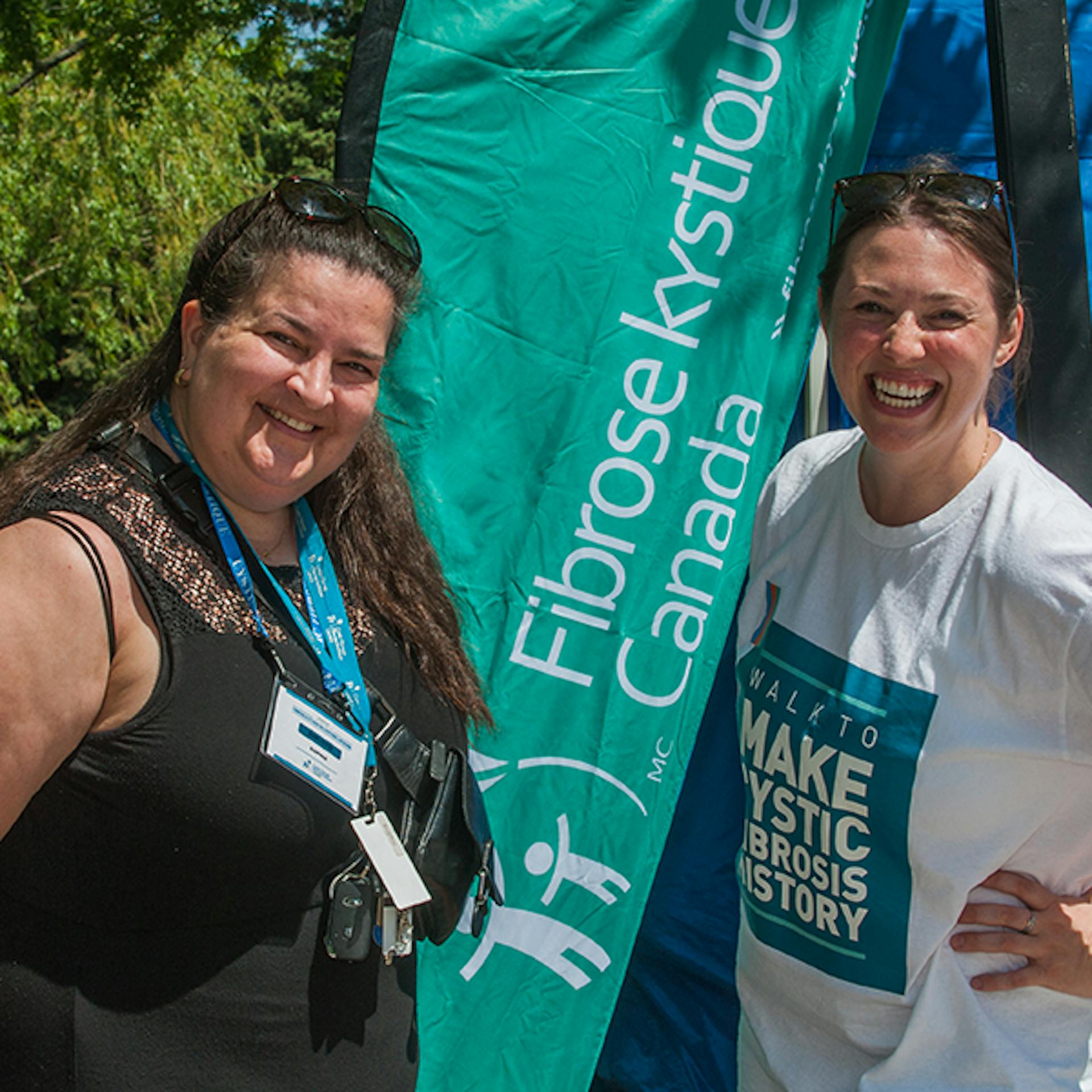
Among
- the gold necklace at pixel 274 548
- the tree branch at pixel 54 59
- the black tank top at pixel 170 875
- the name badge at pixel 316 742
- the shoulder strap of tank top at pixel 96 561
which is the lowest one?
the black tank top at pixel 170 875

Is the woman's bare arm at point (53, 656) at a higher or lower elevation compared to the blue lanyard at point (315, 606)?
lower

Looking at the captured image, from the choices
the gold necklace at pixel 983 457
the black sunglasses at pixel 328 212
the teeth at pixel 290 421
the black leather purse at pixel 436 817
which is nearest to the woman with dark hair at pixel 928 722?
the gold necklace at pixel 983 457

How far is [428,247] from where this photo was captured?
2.50 meters

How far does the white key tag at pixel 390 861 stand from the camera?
1586 millimetres

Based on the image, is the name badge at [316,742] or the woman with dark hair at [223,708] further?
the name badge at [316,742]

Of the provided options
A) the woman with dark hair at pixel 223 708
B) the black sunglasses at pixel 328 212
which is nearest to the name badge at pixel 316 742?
the woman with dark hair at pixel 223 708

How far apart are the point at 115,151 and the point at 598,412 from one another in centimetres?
739

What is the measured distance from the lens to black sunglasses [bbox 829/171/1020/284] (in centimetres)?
173

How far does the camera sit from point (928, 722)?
158cm

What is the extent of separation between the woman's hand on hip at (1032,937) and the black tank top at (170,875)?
34.6 inches

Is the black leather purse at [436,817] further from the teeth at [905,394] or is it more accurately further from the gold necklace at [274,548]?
the teeth at [905,394]

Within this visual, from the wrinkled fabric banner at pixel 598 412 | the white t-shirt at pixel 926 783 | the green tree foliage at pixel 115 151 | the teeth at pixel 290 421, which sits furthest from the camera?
the green tree foliage at pixel 115 151

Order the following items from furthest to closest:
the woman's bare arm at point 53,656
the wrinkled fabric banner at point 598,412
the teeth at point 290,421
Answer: the wrinkled fabric banner at point 598,412
the teeth at point 290,421
the woman's bare arm at point 53,656

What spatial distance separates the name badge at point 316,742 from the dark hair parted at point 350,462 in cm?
25
